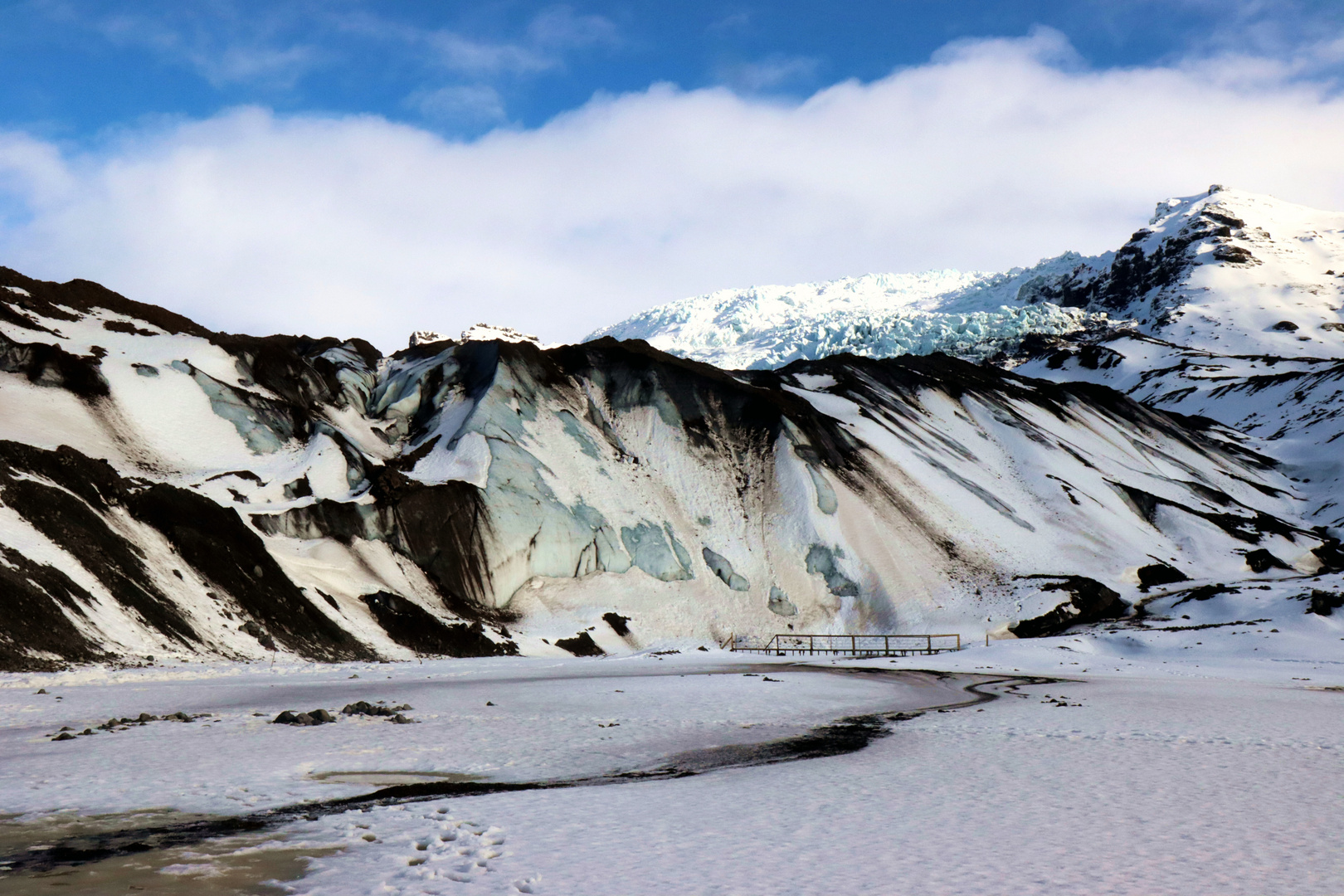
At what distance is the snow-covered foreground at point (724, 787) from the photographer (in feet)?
29.1

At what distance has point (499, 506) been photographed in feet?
198

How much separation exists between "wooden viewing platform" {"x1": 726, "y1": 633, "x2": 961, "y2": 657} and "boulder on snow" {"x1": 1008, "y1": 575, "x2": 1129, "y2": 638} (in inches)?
202

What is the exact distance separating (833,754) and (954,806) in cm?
477

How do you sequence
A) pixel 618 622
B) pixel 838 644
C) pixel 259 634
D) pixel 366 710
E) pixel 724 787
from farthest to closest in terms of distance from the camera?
pixel 838 644
pixel 618 622
pixel 259 634
pixel 366 710
pixel 724 787

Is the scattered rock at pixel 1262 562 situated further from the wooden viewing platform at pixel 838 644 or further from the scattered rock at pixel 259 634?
the scattered rock at pixel 259 634

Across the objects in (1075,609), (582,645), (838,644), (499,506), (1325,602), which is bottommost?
(838,644)

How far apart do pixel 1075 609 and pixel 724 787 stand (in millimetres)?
54227

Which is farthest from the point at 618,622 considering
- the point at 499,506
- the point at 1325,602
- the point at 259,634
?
the point at 1325,602

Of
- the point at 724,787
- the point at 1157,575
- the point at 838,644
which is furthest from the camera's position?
the point at 1157,575

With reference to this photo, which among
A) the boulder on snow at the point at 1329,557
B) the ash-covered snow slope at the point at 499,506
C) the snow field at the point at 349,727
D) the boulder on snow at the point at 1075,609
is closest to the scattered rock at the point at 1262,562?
the ash-covered snow slope at the point at 499,506

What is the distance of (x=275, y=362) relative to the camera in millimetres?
68500

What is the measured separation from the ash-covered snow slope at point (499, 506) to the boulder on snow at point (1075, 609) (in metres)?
0.28

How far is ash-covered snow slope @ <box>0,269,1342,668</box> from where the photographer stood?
41688 millimetres

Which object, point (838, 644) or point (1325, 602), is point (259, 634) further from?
point (1325, 602)
